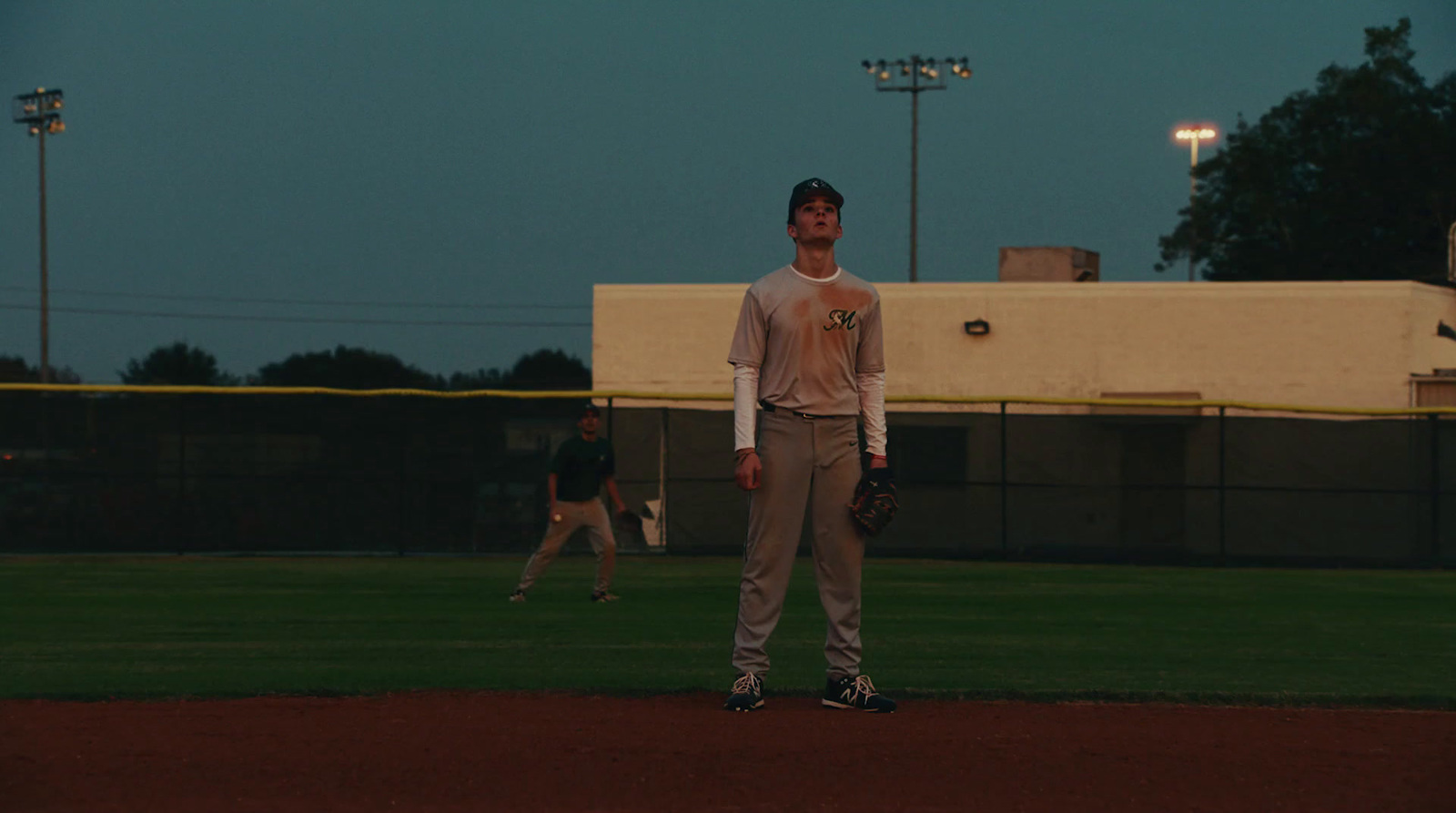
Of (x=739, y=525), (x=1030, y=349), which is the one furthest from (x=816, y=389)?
(x=1030, y=349)

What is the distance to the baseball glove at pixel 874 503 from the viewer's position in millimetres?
6312

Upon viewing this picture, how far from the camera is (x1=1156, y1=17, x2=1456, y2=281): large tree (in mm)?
50156

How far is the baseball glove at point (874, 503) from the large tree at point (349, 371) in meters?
69.9

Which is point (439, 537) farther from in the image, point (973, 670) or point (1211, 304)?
point (1211, 304)

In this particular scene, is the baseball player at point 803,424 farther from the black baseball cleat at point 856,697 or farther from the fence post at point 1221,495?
the fence post at point 1221,495

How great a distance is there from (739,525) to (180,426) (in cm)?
806

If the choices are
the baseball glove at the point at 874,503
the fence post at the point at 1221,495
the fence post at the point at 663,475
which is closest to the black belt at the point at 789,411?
the baseball glove at the point at 874,503

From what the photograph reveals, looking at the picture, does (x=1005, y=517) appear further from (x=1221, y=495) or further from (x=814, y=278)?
(x=814, y=278)

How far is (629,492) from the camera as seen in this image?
20.9 m

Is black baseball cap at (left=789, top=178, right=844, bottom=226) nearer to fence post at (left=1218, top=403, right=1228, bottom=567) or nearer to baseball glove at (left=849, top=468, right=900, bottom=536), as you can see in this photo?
Result: baseball glove at (left=849, top=468, right=900, bottom=536)

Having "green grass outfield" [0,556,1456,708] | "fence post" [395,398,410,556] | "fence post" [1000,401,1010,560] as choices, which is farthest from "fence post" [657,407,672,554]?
"fence post" [1000,401,1010,560]

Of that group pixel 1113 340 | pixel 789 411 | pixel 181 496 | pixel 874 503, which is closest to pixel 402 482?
pixel 181 496

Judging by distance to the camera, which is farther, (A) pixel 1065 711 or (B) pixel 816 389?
(A) pixel 1065 711

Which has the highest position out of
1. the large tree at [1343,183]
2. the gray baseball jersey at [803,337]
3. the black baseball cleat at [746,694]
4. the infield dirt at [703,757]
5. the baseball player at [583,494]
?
the large tree at [1343,183]
